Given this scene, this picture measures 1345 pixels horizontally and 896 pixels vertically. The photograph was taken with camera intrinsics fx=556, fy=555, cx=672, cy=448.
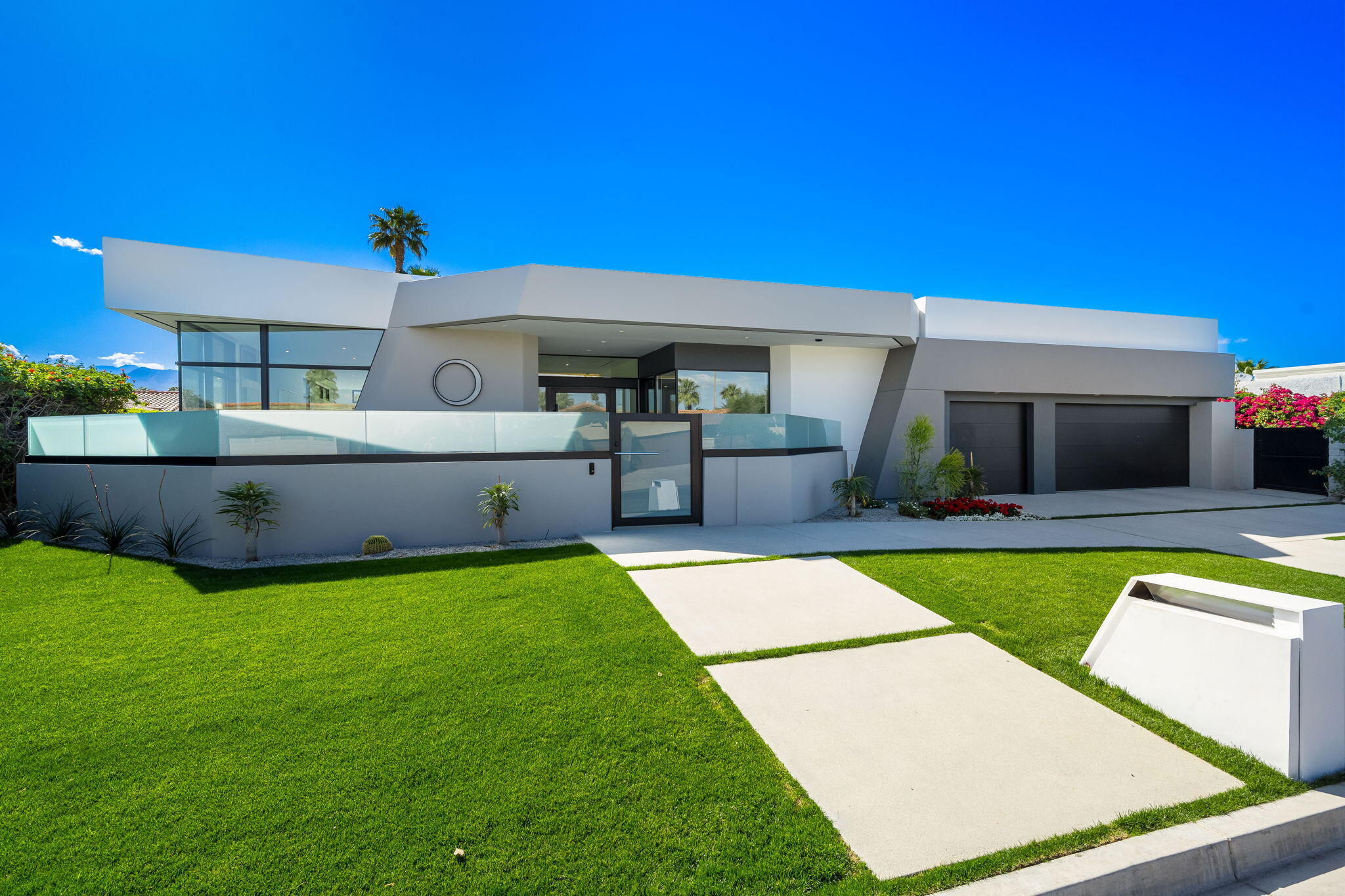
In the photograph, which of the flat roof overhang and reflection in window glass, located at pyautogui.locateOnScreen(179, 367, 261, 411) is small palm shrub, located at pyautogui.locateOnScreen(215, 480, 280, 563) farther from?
the flat roof overhang

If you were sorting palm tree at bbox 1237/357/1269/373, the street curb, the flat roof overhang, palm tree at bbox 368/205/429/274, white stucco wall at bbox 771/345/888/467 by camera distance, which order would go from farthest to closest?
palm tree at bbox 1237/357/1269/373 < palm tree at bbox 368/205/429/274 < white stucco wall at bbox 771/345/888/467 < the flat roof overhang < the street curb

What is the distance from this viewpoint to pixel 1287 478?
1569 cm

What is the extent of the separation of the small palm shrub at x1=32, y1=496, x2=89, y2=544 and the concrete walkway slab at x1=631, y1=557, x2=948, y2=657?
354 inches

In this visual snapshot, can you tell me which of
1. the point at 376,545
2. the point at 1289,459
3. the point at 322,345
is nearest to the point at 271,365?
the point at 322,345

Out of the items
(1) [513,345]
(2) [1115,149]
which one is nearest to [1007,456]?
(2) [1115,149]

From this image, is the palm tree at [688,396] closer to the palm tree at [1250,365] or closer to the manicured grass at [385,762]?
the manicured grass at [385,762]

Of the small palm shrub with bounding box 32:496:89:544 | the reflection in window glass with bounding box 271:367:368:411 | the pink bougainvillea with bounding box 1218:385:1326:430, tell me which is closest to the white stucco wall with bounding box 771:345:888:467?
the reflection in window glass with bounding box 271:367:368:411

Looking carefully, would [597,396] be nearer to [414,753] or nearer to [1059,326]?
[1059,326]

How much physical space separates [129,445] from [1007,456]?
1847 cm

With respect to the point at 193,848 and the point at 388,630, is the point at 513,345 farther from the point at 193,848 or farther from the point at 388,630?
the point at 193,848

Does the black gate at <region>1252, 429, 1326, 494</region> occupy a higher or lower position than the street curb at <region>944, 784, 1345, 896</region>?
higher

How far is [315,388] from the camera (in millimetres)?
11570

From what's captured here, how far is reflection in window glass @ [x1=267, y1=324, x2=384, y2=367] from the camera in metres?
11.3

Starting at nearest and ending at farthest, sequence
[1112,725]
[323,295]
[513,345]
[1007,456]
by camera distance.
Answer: [1112,725]
[323,295]
[513,345]
[1007,456]
